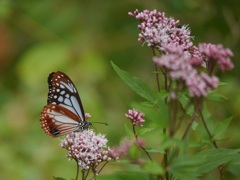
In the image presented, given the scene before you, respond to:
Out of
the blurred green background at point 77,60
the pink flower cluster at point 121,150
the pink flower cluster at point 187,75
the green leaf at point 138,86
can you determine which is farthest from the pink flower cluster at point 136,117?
the blurred green background at point 77,60

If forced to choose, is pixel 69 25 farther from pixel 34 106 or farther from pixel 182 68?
pixel 182 68

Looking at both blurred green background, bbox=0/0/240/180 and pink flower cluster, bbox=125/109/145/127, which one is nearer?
pink flower cluster, bbox=125/109/145/127

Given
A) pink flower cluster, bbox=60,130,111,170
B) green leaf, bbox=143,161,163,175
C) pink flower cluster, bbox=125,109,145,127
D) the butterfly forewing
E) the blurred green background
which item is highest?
the blurred green background

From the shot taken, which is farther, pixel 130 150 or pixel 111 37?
pixel 111 37

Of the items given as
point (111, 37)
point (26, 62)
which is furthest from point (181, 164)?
point (111, 37)

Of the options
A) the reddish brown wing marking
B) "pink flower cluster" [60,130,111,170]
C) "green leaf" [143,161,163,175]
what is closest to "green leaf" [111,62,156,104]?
"pink flower cluster" [60,130,111,170]

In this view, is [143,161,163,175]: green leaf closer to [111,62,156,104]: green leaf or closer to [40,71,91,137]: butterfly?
[111,62,156,104]: green leaf

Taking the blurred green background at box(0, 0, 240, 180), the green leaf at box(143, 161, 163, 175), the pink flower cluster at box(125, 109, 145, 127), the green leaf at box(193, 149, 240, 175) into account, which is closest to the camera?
the green leaf at box(143, 161, 163, 175)

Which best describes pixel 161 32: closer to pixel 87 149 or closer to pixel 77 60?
pixel 87 149
